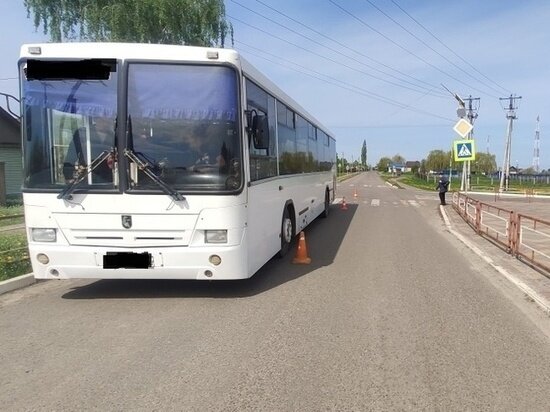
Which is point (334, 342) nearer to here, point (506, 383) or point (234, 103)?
point (506, 383)

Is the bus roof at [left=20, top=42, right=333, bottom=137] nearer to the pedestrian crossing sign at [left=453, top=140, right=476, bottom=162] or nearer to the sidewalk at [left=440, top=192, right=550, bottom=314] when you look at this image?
the sidewalk at [left=440, top=192, right=550, bottom=314]

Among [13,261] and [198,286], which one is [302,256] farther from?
[13,261]

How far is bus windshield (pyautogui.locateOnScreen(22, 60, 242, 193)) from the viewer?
19.7 feet

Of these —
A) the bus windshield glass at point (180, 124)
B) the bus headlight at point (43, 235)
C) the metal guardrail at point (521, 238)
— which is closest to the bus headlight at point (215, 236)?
the bus windshield glass at point (180, 124)

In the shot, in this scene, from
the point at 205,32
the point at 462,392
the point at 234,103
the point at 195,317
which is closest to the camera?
the point at 462,392

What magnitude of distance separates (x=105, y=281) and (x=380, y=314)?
→ 166 inches

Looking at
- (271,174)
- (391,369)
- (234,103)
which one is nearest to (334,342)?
(391,369)

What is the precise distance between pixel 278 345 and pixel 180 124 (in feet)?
9.46

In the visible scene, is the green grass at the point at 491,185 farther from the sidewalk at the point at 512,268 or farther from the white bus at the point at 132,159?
the white bus at the point at 132,159

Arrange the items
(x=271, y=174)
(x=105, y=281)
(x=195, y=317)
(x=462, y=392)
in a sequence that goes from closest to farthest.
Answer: (x=462, y=392) < (x=195, y=317) < (x=105, y=281) < (x=271, y=174)

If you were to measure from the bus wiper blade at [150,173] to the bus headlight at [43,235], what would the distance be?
135 centimetres

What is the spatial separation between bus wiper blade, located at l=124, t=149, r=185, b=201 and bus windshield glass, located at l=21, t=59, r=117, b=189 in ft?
0.79

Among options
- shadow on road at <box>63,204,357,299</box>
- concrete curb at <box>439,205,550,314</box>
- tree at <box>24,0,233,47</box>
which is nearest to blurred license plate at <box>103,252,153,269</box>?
shadow on road at <box>63,204,357,299</box>

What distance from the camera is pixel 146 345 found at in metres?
4.84
